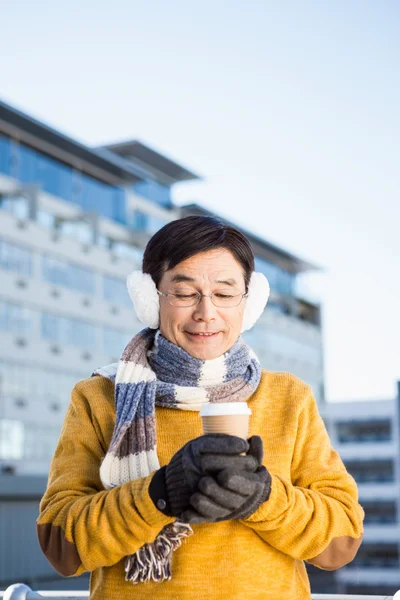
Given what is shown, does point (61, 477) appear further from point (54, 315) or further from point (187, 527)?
point (54, 315)

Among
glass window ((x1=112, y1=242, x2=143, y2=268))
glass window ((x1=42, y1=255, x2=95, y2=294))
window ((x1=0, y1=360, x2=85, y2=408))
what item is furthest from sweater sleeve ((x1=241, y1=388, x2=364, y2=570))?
glass window ((x1=112, y1=242, x2=143, y2=268))

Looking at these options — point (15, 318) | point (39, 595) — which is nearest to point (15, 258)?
point (15, 318)

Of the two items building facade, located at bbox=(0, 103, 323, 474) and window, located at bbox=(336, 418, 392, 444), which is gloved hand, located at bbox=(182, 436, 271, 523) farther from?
window, located at bbox=(336, 418, 392, 444)

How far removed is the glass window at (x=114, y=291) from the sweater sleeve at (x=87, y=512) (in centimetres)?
3771

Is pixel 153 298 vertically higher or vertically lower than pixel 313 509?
higher

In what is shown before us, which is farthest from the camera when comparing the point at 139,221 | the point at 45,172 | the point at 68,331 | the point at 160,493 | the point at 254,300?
the point at 139,221

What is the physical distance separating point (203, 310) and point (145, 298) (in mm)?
190

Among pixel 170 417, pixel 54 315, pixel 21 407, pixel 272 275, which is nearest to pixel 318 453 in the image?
pixel 170 417

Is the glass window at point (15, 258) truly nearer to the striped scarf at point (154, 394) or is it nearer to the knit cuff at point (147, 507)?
the striped scarf at point (154, 394)

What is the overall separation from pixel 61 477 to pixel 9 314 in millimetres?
32472

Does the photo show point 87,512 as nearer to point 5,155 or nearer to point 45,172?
point 5,155

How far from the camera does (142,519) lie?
84.6 inches

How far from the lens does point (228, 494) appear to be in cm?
197

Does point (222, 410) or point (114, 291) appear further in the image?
point (114, 291)
